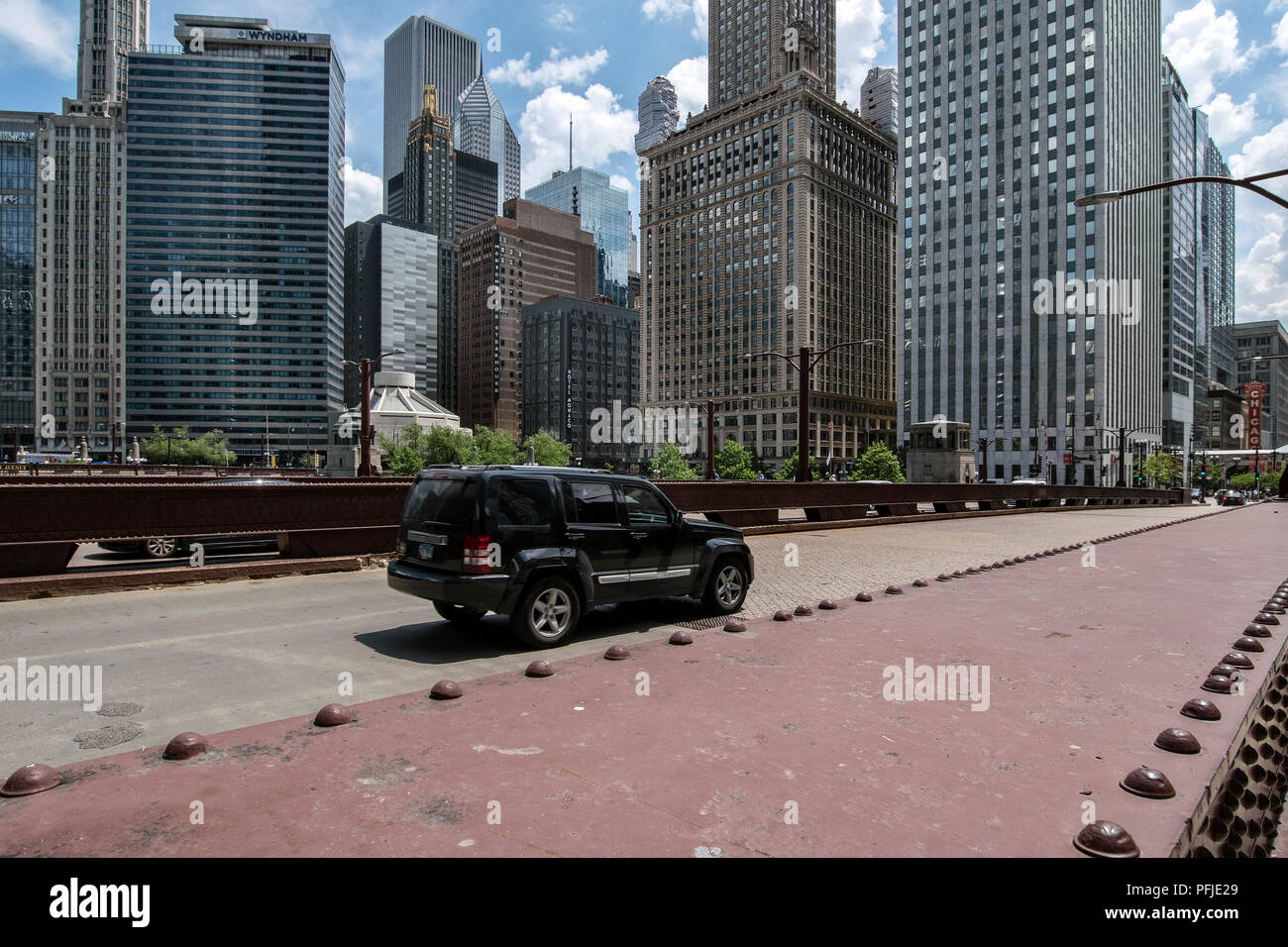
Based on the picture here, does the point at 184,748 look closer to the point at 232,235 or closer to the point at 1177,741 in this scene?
the point at 1177,741

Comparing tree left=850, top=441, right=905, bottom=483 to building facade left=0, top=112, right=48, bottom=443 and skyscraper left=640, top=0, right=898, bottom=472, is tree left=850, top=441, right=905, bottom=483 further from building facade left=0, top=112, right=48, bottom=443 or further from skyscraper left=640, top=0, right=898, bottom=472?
building facade left=0, top=112, right=48, bottom=443

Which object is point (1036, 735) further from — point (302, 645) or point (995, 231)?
point (995, 231)

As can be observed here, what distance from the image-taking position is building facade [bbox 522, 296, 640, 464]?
600 feet

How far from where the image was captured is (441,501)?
7.40 m

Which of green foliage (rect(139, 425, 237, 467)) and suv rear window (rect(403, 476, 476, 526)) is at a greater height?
green foliage (rect(139, 425, 237, 467))

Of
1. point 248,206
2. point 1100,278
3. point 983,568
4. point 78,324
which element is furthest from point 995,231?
point 78,324

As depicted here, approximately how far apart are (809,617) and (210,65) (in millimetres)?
198616

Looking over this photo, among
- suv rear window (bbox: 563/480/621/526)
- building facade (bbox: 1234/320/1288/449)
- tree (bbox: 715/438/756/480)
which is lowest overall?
suv rear window (bbox: 563/480/621/526)

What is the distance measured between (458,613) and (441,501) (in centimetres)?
152

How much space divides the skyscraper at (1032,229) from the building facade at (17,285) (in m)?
179

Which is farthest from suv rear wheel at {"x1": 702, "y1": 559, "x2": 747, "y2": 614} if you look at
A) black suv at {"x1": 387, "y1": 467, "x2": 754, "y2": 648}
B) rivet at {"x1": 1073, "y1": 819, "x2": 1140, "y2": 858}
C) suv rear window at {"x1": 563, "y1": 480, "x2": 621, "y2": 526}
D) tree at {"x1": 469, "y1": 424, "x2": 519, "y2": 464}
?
tree at {"x1": 469, "y1": 424, "x2": 519, "y2": 464}

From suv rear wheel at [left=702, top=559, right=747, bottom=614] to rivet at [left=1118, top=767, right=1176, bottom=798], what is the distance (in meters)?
5.50

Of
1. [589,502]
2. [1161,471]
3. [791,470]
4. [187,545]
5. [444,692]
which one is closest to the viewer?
[444,692]

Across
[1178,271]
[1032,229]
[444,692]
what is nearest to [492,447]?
[1032,229]
